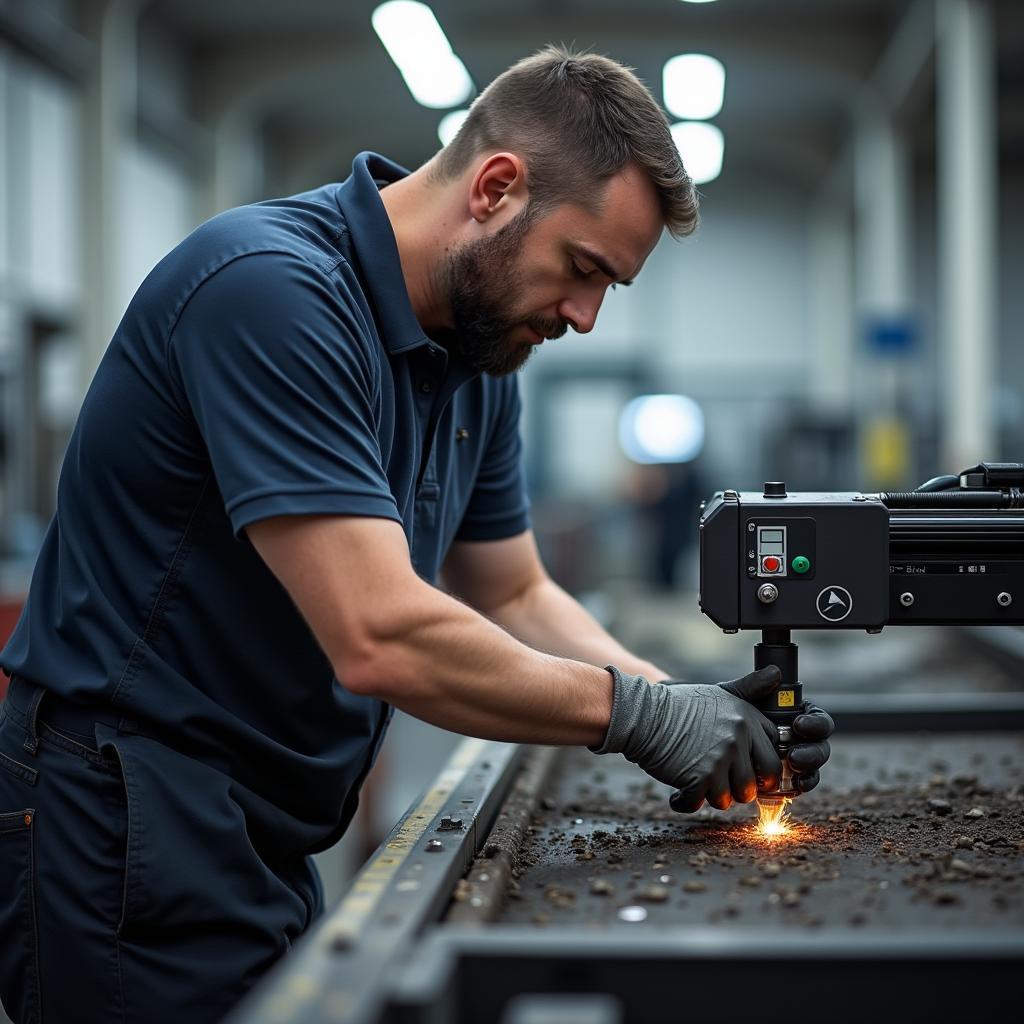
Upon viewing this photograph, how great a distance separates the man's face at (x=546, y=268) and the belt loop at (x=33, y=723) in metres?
0.64

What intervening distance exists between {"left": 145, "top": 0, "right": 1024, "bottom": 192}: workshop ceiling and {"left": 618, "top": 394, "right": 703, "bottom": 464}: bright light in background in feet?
10.6

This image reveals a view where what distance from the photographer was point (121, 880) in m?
1.29

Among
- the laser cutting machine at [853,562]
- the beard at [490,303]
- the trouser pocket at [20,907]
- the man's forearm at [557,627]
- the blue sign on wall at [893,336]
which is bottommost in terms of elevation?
the trouser pocket at [20,907]

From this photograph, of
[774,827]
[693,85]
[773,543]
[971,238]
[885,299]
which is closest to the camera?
[773,543]

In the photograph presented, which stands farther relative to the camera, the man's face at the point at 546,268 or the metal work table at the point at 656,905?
the man's face at the point at 546,268

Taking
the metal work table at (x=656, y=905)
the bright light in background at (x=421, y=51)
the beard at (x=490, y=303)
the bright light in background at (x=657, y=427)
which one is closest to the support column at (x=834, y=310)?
the bright light in background at (x=657, y=427)

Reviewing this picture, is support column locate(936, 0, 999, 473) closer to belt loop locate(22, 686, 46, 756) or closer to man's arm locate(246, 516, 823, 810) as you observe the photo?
man's arm locate(246, 516, 823, 810)

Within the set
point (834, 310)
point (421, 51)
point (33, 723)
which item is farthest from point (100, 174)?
point (834, 310)

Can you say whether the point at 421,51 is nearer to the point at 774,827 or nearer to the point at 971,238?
the point at 971,238

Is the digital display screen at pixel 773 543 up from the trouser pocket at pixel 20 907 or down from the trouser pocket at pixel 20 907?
up

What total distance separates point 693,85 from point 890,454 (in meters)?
3.28

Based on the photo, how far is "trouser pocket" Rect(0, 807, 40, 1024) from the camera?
4.33 feet

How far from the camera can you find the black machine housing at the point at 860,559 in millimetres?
1253

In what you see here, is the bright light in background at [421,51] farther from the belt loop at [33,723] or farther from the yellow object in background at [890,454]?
the belt loop at [33,723]
